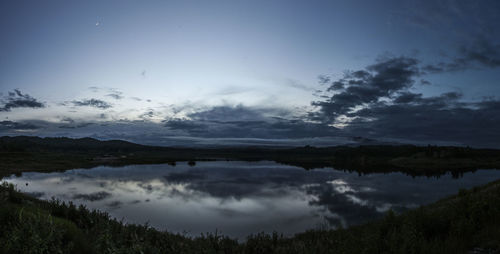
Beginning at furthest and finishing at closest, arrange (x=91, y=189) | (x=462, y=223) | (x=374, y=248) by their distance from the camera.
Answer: (x=91, y=189) → (x=462, y=223) → (x=374, y=248)

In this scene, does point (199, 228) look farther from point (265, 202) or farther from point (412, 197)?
point (412, 197)

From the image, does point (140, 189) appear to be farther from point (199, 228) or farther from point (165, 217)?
point (199, 228)

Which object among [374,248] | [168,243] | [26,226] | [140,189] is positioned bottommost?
[140,189]

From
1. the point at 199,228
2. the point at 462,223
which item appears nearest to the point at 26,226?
the point at 462,223

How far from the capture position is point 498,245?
689 centimetres

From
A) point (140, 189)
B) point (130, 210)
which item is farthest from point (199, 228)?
point (140, 189)

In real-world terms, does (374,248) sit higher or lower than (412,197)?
higher

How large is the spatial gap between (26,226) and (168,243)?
5325mm

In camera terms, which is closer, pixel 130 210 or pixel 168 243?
pixel 168 243

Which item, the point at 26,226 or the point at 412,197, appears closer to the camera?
the point at 26,226

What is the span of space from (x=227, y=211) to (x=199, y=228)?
728cm

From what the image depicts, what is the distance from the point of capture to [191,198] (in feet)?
126

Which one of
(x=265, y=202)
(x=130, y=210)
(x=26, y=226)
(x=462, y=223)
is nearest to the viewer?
(x=26, y=226)

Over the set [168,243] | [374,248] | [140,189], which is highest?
[374,248]
